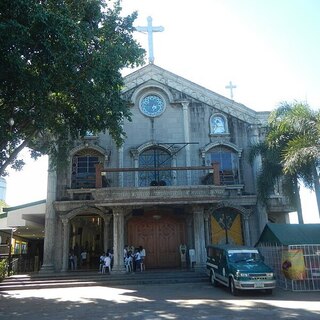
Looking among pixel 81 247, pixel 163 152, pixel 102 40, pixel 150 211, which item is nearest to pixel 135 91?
pixel 163 152

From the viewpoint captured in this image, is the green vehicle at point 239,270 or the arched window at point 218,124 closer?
the green vehicle at point 239,270

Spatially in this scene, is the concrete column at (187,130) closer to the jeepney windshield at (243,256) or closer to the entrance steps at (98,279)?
the entrance steps at (98,279)

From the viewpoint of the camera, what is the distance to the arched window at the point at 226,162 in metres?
22.5

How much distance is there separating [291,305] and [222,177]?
37.1ft

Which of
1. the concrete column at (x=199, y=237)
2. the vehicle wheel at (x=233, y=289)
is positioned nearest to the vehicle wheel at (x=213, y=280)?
the vehicle wheel at (x=233, y=289)

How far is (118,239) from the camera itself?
63.7 feet

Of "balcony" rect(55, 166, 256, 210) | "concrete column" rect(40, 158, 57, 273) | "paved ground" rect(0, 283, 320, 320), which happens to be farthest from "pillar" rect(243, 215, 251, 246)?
"concrete column" rect(40, 158, 57, 273)

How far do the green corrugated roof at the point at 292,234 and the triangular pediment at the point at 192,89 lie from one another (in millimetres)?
8025

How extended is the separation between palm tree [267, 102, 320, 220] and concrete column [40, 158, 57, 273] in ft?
38.6

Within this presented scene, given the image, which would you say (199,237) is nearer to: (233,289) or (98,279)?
(98,279)

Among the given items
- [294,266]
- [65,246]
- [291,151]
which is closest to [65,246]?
[65,246]

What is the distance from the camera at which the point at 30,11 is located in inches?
424

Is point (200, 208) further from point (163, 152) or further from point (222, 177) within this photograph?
point (163, 152)

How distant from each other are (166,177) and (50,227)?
7.03 m
